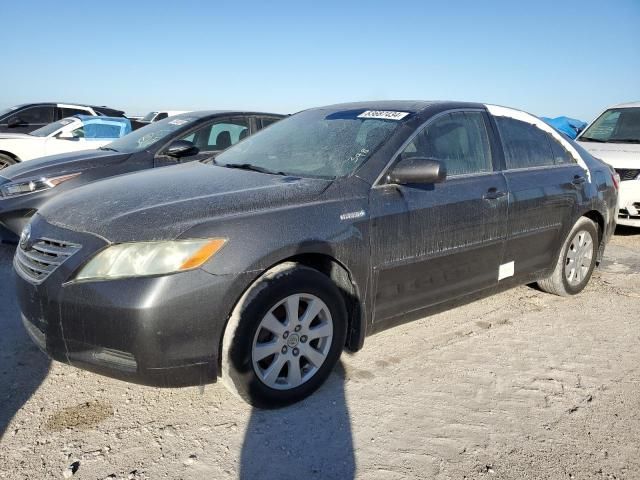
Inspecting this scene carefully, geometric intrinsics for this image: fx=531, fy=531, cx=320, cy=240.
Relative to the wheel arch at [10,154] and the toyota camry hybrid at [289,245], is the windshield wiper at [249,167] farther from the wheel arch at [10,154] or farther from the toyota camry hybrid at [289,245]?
the wheel arch at [10,154]

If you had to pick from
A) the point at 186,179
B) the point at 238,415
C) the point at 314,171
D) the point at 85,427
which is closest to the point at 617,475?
the point at 238,415

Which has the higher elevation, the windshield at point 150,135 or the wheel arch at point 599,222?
the windshield at point 150,135

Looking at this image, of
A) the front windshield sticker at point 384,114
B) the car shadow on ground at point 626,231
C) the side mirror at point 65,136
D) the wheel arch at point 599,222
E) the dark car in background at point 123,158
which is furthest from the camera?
the side mirror at point 65,136

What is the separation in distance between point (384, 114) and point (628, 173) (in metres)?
4.67

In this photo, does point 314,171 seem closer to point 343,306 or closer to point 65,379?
point 343,306

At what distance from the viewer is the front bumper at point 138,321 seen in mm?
2305

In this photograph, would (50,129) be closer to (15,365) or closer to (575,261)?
(15,365)

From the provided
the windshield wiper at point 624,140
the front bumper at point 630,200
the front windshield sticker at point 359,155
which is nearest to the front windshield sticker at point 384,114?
the front windshield sticker at point 359,155

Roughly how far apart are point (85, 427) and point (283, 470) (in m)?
1.00

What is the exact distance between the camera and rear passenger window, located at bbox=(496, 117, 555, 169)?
3.88 meters

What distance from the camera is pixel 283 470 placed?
2.25 meters

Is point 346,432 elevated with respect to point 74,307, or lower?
lower

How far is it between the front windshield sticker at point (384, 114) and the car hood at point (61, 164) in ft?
10.1

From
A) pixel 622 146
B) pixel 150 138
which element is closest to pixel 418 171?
pixel 150 138
